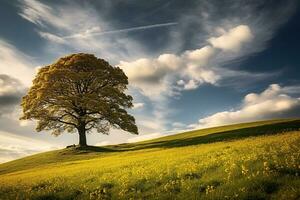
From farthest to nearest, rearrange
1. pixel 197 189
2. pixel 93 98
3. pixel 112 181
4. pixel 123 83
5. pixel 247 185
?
pixel 123 83
pixel 93 98
pixel 112 181
pixel 197 189
pixel 247 185

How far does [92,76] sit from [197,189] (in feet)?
162

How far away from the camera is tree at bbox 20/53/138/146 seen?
5931 cm

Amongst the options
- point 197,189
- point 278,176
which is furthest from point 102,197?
point 278,176

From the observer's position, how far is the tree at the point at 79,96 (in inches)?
2335

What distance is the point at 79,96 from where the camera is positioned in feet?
196

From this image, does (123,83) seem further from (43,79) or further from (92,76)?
(43,79)

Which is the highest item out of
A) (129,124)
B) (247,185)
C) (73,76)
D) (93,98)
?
(73,76)

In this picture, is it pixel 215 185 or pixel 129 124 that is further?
pixel 129 124

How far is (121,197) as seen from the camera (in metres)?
15.2

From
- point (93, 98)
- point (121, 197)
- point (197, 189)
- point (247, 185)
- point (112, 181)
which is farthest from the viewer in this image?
point (93, 98)

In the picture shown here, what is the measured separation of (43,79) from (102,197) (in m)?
48.8

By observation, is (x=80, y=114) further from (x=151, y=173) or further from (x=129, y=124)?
(x=151, y=173)

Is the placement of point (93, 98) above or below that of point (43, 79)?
below

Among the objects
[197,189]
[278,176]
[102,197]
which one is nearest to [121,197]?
[102,197]
